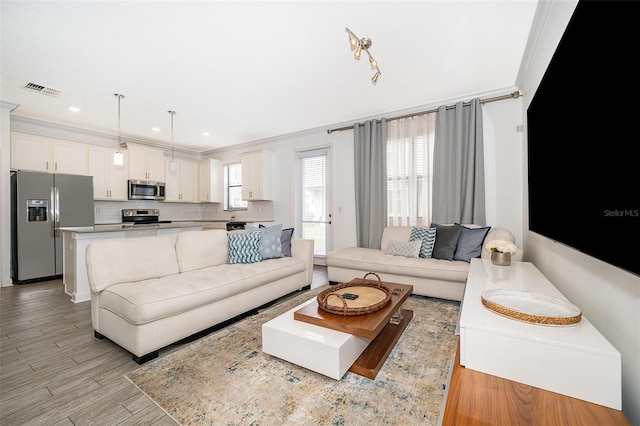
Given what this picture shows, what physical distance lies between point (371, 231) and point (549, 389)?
344 cm

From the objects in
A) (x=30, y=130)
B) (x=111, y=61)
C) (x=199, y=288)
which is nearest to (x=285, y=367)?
(x=199, y=288)

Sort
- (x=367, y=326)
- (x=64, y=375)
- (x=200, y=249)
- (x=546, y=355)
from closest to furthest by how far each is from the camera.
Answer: (x=546, y=355) < (x=367, y=326) < (x=64, y=375) < (x=200, y=249)

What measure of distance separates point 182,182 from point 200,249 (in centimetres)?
422

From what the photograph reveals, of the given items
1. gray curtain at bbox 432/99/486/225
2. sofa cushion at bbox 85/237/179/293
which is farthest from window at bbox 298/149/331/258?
sofa cushion at bbox 85/237/179/293

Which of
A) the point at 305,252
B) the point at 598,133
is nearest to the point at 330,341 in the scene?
the point at 598,133

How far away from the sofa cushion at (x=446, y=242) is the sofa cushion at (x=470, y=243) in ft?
0.17

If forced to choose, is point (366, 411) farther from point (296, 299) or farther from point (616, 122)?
point (296, 299)

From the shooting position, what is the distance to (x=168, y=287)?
2148 mm

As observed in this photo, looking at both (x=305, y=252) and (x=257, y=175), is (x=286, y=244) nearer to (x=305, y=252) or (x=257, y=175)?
(x=305, y=252)

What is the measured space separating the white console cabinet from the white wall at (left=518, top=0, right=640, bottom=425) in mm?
119

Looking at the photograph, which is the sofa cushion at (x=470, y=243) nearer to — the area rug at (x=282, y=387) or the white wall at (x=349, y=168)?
the white wall at (x=349, y=168)

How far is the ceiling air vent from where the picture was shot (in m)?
3.27

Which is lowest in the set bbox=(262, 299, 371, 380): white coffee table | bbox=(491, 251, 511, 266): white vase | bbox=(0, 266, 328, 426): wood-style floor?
bbox=(0, 266, 328, 426): wood-style floor

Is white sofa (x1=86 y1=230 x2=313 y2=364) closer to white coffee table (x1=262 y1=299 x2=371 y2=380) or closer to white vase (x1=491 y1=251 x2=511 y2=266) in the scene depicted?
white coffee table (x1=262 y1=299 x2=371 y2=380)
